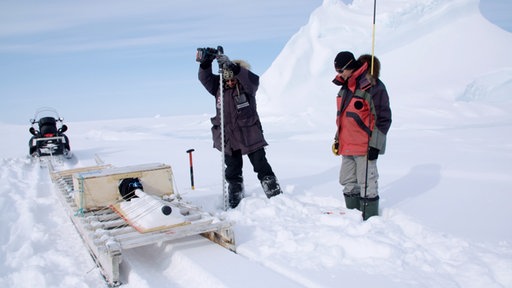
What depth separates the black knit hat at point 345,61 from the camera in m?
3.64

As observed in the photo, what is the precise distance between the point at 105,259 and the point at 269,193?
202 centimetres

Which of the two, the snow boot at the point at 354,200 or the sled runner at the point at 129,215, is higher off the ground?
the sled runner at the point at 129,215

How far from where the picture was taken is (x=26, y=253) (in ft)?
11.0

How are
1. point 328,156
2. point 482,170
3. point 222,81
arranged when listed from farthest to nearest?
point 328,156, point 482,170, point 222,81

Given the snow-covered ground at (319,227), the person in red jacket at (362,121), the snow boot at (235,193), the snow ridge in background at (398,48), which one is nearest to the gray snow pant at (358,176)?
the person in red jacket at (362,121)

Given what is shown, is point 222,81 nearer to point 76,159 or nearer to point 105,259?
point 105,259

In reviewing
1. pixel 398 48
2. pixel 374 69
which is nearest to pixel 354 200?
pixel 374 69


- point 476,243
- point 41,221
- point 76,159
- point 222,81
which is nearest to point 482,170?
point 476,243

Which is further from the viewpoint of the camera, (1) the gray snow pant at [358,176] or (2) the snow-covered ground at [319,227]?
(1) the gray snow pant at [358,176]

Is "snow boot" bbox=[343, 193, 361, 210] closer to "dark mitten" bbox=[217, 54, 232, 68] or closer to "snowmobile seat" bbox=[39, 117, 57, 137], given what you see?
"dark mitten" bbox=[217, 54, 232, 68]

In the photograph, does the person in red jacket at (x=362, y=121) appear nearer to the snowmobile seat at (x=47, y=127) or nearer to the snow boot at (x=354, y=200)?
the snow boot at (x=354, y=200)

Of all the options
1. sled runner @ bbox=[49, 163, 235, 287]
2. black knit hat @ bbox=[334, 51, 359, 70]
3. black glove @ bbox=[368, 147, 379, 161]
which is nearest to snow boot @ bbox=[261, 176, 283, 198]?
sled runner @ bbox=[49, 163, 235, 287]

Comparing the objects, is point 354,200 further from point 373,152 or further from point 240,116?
Result: point 240,116

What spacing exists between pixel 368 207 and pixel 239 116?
5.13ft
